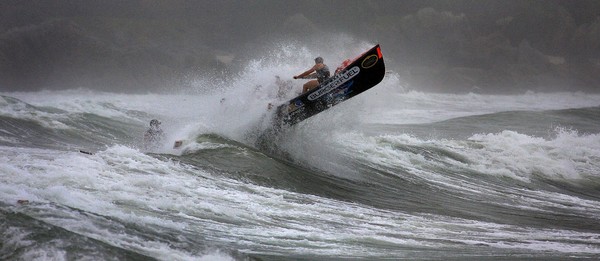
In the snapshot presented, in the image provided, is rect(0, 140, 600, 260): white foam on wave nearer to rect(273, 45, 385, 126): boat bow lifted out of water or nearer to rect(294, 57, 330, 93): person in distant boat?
rect(273, 45, 385, 126): boat bow lifted out of water

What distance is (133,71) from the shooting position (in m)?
70.8

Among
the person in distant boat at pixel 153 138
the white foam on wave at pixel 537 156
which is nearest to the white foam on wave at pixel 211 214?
the person in distant boat at pixel 153 138

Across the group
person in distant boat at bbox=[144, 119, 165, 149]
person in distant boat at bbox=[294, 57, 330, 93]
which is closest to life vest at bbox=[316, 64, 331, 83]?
person in distant boat at bbox=[294, 57, 330, 93]

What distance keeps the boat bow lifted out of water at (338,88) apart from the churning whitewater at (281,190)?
0.59 meters

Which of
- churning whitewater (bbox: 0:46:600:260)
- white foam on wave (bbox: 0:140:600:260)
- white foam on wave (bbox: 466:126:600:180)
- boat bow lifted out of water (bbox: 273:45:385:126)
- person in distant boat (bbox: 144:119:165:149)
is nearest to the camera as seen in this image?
churning whitewater (bbox: 0:46:600:260)

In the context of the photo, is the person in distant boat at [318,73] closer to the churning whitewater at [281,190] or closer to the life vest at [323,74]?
the life vest at [323,74]

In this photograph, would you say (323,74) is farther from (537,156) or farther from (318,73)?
(537,156)

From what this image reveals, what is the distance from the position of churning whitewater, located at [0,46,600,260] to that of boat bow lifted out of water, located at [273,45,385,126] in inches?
23.0

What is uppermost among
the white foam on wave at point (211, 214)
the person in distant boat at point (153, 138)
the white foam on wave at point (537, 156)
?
the white foam on wave at point (537, 156)

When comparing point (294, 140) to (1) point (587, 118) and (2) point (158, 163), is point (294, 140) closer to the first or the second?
(2) point (158, 163)

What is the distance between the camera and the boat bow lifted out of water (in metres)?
13.1

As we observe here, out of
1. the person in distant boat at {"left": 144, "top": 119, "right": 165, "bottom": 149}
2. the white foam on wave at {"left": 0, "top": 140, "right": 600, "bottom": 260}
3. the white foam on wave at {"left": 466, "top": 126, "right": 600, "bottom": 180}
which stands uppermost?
the white foam on wave at {"left": 466, "top": 126, "right": 600, "bottom": 180}

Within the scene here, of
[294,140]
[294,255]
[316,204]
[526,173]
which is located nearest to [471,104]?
[526,173]

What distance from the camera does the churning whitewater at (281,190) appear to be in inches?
201
